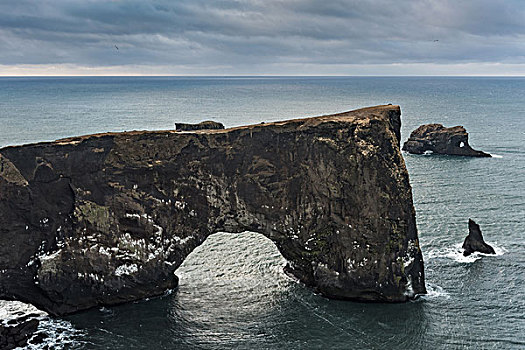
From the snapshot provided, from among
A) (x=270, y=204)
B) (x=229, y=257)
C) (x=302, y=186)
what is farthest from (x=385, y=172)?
(x=229, y=257)

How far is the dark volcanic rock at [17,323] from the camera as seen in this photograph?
32406 millimetres

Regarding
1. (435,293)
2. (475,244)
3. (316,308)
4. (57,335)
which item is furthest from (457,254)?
(57,335)

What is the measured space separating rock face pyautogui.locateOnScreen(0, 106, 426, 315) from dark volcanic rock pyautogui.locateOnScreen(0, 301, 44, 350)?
1.10m

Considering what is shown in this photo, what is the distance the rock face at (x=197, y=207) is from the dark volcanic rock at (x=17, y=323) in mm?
1100

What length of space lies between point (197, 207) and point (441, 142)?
6827cm

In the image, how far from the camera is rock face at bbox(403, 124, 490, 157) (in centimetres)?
9200

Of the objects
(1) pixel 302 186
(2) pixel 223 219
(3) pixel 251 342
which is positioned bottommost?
(3) pixel 251 342

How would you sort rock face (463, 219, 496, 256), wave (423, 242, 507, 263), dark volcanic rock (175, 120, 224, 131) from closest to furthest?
wave (423, 242, 507, 263) → rock face (463, 219, 496, 256) → dark volcanic rock (175, 120, 224, 131)

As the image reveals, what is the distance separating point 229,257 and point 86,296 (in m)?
13.1

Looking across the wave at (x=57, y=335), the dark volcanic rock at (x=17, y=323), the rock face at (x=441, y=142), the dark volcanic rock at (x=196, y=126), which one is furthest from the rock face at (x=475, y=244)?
the rock face at (x=441, y=142)

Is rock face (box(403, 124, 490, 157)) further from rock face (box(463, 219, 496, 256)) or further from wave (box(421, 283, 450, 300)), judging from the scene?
wave (box(421, 283, 450, 300))

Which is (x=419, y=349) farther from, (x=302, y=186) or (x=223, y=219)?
(x=223, y=219)

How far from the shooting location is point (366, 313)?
3609 cm

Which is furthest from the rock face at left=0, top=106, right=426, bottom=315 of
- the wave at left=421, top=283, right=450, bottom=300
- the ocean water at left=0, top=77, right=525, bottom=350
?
the ocean water at left=0, top=77, right=525, bottom=350
